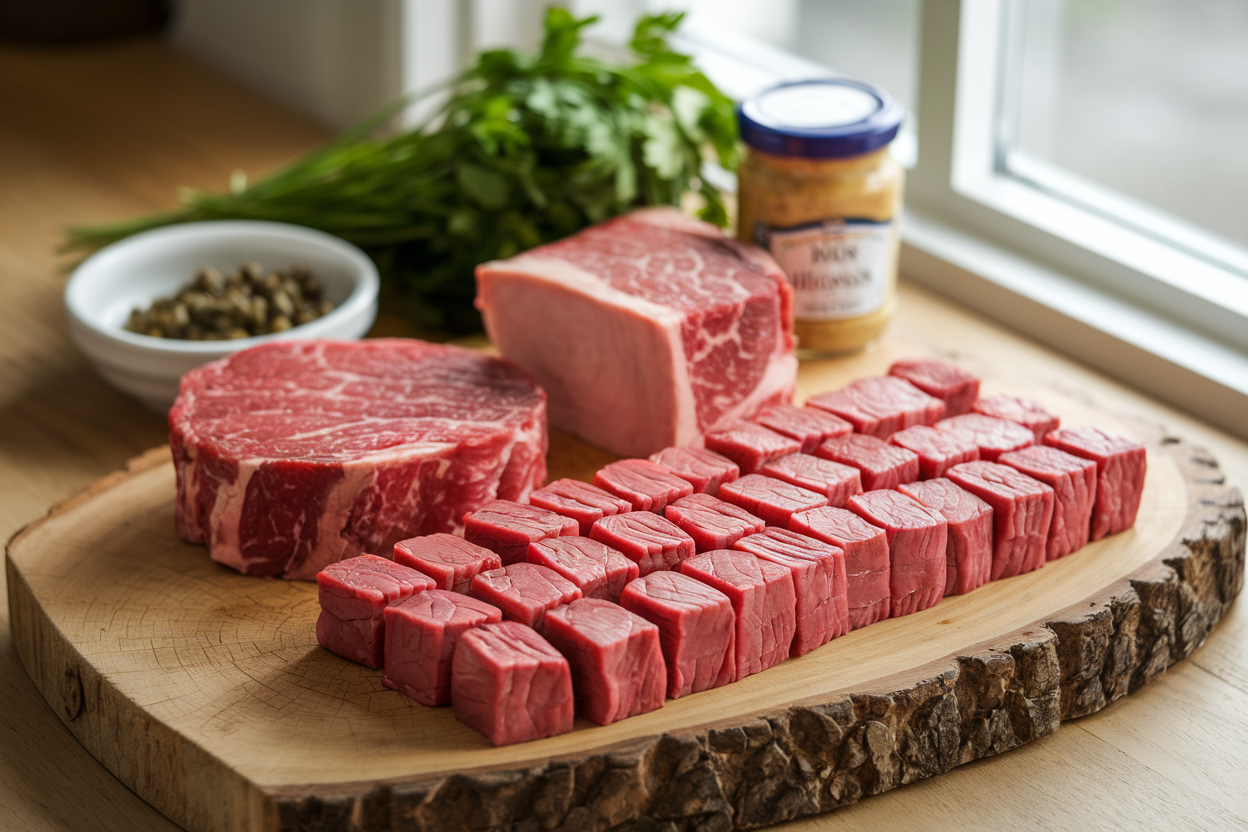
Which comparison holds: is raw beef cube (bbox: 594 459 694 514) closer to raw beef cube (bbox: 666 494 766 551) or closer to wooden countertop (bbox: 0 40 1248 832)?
raw beef cube (bbox: 666 494 766 551)

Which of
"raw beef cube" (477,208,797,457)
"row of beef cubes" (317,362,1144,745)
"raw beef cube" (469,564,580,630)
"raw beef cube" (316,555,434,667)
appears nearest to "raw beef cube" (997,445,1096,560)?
"row of beef cubes" (317,362,1144,745)

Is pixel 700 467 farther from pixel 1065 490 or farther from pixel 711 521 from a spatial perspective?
pixel 1065 490

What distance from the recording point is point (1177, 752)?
1.81 metres

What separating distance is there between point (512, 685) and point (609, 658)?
0.38 feet

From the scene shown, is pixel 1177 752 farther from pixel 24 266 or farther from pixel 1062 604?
pixel 24 266

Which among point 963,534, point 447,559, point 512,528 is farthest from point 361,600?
point 963,534

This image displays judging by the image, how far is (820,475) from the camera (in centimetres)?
197

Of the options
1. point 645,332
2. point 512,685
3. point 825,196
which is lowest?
point 512,685

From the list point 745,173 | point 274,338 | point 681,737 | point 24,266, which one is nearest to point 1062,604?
point 681,737

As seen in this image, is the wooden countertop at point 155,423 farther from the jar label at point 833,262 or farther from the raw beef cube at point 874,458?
the raw beef cube at point 874,458

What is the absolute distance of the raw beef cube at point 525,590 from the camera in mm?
1698

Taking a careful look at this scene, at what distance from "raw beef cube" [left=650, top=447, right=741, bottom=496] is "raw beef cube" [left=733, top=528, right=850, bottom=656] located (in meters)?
0.17

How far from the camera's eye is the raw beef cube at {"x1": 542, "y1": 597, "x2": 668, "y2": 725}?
5.36 ft

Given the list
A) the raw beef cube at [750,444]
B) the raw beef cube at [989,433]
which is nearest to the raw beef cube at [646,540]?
the raw beef cube at [750,444]
